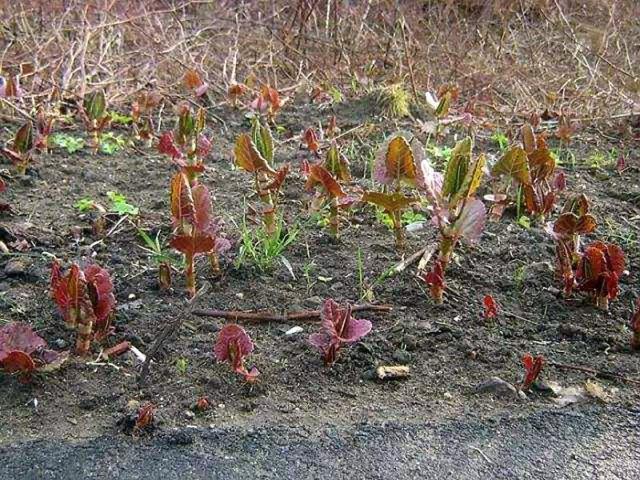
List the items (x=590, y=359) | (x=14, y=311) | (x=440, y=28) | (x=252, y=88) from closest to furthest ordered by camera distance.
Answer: (x=590, y=359), (x=14, y=311), (x=252, y=88), (x=440, y=28)

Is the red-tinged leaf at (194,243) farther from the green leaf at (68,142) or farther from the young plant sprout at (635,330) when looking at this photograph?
the green leaf at (68,142)

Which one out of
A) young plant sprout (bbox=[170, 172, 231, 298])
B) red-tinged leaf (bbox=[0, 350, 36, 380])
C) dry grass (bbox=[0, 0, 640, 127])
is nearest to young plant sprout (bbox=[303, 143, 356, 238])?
young plant sprout (bbox=[170, 172, 231, 298])

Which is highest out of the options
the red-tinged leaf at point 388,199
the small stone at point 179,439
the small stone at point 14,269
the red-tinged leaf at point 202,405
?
the red-tinged leaf at point 388,199

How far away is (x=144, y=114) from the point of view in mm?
4254

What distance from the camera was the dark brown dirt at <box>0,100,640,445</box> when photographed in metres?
1.79

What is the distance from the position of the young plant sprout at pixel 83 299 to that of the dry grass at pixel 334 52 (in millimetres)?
2424

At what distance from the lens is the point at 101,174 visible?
3334 mm

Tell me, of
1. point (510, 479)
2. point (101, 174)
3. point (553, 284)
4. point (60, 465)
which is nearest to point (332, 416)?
point (510, 479)

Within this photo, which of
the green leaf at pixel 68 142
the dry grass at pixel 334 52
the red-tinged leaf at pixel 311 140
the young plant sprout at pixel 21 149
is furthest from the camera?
the dry grass at pixel 334 52

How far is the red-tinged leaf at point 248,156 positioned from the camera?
2.41 m

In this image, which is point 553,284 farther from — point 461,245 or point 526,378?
point 526,378

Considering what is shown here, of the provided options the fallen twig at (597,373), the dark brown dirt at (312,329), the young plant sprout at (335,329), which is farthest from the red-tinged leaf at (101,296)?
the fallen twig at (597,373)

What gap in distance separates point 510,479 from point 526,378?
326 millimetres

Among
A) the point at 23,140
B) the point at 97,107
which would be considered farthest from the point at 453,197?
the point at 97,107
